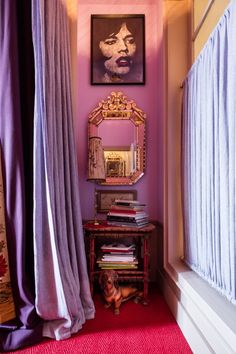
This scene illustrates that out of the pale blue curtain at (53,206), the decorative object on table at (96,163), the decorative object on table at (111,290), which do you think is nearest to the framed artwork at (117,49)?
the decorative object on table at (96,163)

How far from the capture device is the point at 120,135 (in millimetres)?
2469

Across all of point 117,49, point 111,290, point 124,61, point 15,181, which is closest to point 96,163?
point 15,181

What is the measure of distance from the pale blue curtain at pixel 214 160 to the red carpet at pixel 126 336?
1.36 ft

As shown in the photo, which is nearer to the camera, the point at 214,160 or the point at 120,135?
the point at 214,160

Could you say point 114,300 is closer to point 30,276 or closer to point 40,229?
point 30,276

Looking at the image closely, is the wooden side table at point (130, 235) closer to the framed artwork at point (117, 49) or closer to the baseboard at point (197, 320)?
the baseboard at point (197, 320)

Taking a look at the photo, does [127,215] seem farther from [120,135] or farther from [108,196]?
[120,135]

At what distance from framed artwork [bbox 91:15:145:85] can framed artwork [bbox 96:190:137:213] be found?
1088mm

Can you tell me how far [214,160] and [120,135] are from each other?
1267 mm

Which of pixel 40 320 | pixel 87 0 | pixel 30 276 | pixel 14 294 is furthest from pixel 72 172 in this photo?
pixel 87 0

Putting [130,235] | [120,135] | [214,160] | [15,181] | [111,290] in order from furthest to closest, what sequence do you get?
1. [120,135]
2. [130,235]
3. [111,290]
4. [15,181]
5. [214,160]

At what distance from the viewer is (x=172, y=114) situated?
6.86 feet

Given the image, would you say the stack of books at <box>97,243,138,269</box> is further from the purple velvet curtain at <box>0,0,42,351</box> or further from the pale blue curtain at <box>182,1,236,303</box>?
the purple velvet curtain at <box>0,0,42,351</box>

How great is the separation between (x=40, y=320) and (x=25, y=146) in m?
1.07
